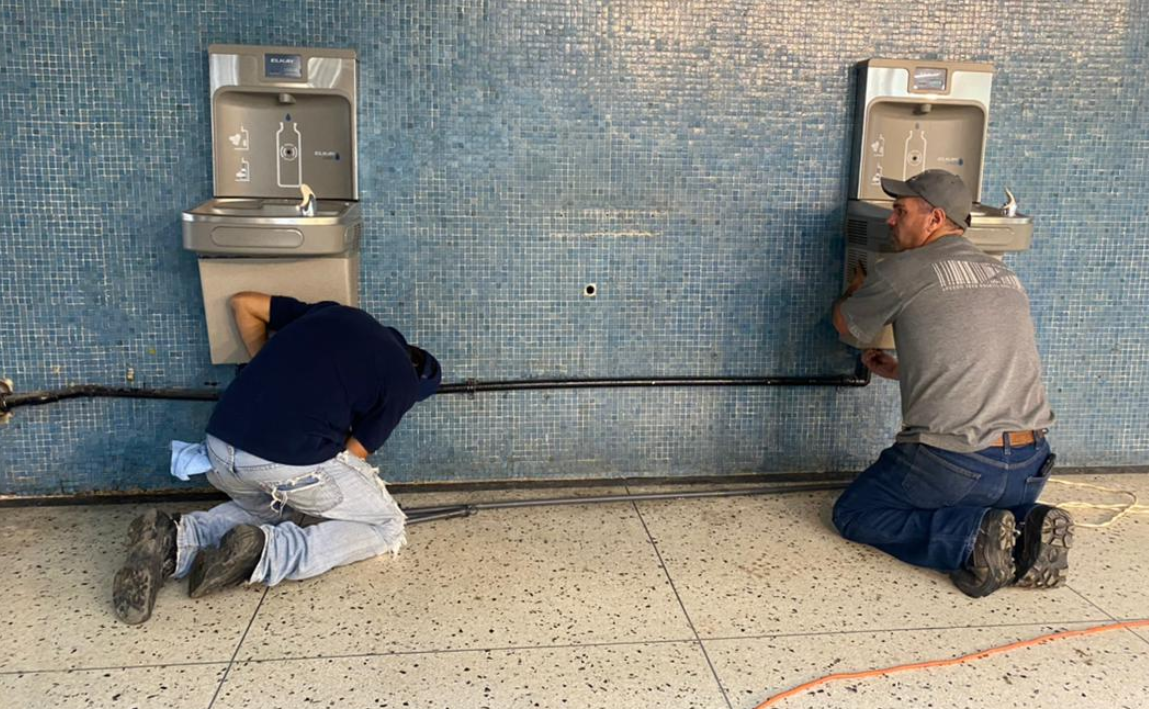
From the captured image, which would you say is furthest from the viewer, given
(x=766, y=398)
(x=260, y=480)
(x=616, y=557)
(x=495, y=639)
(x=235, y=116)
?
(x=766, y=398)

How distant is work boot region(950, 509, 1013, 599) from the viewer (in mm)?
2371

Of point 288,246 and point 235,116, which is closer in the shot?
point 288,246

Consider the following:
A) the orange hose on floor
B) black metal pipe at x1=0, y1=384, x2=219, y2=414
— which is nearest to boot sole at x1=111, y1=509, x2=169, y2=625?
black metal pipe at x1=0, y1=384, x2=219, y2=414

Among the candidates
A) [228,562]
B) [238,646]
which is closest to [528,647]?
[238,646]

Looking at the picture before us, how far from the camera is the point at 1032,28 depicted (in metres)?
3.09

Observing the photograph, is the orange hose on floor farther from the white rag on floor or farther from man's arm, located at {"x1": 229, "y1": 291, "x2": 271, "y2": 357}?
man's arm, located at {"x1": 229, "y1": 291, "x2": 271, "y2": 357}

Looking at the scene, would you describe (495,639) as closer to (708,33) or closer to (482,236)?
(482,236)

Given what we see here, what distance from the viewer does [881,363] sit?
289 centimetres

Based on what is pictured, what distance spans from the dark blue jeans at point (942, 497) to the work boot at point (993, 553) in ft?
0.07

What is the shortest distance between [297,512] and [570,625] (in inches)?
33.6

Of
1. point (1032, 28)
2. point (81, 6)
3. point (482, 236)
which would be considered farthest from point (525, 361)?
point (1032, 28)

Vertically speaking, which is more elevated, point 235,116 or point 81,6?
point 81,6

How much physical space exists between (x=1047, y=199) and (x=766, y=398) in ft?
3.79

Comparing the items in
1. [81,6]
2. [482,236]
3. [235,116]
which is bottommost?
[482,236]
